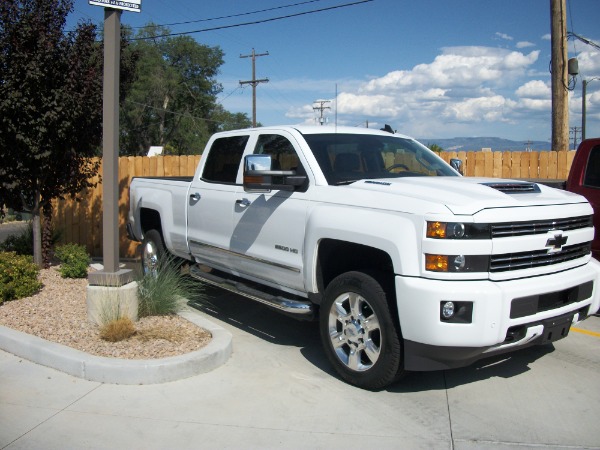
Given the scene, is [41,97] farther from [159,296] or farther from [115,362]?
[115,362]

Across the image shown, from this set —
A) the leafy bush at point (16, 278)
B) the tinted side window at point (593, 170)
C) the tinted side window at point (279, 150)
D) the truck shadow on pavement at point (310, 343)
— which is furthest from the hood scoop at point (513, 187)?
the leafy bush at point (16, 278)

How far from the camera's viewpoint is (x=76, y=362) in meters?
4.91

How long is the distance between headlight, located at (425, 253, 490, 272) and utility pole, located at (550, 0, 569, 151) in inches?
345

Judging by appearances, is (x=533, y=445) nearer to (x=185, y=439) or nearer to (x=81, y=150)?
(x=185, y=439)

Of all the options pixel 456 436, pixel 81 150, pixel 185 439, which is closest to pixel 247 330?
pixel 185 439

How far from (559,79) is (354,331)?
9.30 metres

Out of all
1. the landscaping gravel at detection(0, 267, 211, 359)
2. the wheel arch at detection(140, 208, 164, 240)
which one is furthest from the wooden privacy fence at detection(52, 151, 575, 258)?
the landscaping gravel at detection(0, 267, 211, 359)

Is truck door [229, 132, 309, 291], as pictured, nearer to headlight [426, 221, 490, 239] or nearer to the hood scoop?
headlight [426, 221, 490, 239]

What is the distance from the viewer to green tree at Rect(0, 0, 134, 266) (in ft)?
24.2

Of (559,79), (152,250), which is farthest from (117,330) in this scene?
(559,79)

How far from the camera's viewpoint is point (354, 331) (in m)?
4.68

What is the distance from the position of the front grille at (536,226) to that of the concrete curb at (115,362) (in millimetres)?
2630

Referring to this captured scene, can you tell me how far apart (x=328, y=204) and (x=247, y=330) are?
7.23 ft

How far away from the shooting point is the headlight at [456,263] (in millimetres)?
4004
